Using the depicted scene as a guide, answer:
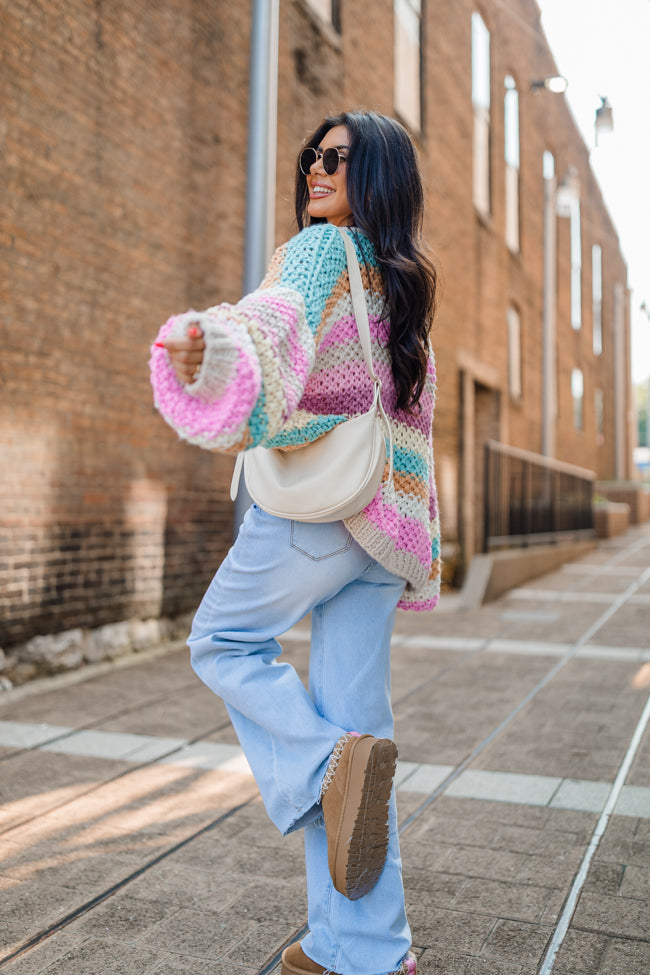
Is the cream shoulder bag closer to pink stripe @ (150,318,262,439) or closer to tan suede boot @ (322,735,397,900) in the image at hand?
pink stripe @ (150,318,262,439)

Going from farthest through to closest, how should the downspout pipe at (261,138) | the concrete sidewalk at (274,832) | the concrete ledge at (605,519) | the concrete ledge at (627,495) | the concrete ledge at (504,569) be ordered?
the concrete ledge at (627,495) → the concrete ledge at (605,519) → the concrete ledge at (504,569) → the downspout pipe at (261,138) → the concrete sidewalk at (274,832)

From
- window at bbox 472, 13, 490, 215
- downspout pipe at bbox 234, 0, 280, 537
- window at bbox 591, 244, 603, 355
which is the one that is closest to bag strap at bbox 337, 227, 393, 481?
downspout pipe at bbox 234, 0, 280, 537

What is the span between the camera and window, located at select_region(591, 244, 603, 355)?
29.0 metres

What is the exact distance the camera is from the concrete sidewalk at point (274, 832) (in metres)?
2.31

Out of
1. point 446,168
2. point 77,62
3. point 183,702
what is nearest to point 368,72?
point 446,168

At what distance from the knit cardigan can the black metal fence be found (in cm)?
875

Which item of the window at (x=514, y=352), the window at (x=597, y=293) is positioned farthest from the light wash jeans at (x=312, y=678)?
the window at (x=597, y=293)

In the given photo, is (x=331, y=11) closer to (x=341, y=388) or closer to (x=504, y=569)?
(x=504, y=569)

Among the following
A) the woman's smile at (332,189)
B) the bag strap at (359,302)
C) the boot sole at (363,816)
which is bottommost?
the boot sole at (363,816)

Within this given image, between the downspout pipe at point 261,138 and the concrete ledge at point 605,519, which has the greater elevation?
the downspout pipe at point 261,138

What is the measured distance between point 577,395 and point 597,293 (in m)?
5.67

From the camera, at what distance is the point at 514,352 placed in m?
17.9

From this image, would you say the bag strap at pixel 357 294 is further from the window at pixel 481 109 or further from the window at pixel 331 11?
the window at pixel 481 109

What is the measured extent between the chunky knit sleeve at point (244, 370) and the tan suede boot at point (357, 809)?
0.65 meters
